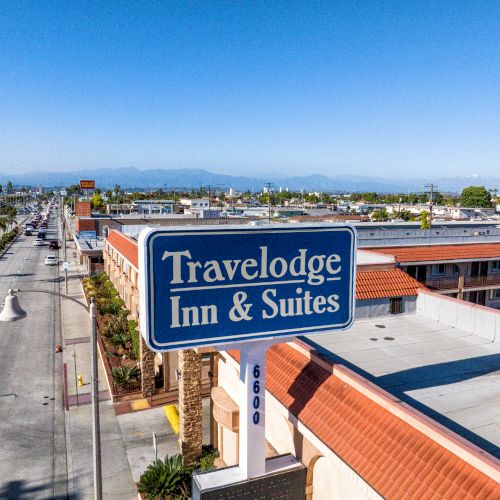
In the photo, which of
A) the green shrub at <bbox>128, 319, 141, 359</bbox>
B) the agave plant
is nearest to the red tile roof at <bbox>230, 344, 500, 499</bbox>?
the agave plant

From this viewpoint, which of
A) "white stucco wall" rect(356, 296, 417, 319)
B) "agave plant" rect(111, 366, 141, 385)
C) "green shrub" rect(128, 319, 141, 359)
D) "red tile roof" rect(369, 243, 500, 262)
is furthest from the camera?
"red tile roof" rect(369, 243, 500, 262)

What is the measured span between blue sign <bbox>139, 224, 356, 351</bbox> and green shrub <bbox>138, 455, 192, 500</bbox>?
10.3 m

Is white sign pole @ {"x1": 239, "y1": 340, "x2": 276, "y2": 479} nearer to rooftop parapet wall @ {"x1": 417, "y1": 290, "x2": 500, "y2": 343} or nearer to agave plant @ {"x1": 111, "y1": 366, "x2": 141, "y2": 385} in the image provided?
rooftop parapet wall @ {"x1": 417, "y1": 290, "x2": 500, "y2": 343}

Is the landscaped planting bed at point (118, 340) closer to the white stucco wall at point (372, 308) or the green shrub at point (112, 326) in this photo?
the green shrub at point (112, 326)

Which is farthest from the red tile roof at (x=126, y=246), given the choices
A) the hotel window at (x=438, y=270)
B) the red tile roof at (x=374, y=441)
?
the hotel window at (x=438, y=270)

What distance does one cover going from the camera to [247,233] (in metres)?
8.51

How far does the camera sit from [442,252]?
31375mm

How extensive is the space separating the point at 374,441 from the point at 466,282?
90.9 feet

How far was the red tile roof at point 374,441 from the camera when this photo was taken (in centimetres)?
727

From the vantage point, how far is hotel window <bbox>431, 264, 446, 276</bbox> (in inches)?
1246

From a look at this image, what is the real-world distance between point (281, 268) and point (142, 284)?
2735 mm

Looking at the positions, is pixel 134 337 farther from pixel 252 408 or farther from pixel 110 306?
pixel 252 408

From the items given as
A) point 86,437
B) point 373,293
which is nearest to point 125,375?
point 86,437

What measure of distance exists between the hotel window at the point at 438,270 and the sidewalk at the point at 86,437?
2305cm
